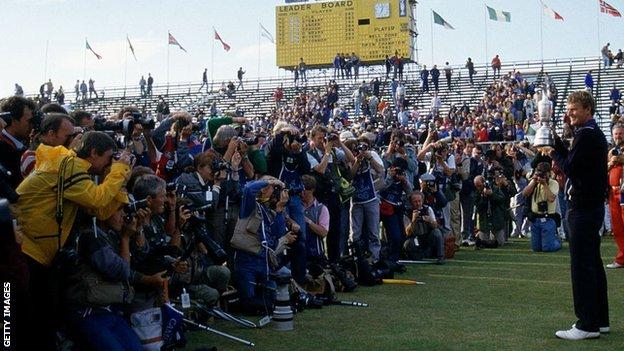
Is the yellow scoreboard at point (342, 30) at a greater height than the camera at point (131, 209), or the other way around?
the yellow scoreboard at point (342, 30)

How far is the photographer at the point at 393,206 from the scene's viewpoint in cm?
1295

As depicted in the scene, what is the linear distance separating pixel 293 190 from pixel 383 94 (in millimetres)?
36782

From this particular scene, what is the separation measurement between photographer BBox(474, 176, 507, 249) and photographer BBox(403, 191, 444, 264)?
296cm

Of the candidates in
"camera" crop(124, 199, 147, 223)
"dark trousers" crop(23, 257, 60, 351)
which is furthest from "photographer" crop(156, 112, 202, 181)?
"dark trousers" crop(23, 257, 60, 351)

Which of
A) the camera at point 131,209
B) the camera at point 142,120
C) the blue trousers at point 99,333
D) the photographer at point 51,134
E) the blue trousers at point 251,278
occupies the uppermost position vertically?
the camera at point 142,120

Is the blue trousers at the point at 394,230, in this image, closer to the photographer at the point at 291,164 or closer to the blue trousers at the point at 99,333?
the photographer at the point at 291,164

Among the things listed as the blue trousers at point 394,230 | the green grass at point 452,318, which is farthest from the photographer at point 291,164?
the blue trousers at point 394,230

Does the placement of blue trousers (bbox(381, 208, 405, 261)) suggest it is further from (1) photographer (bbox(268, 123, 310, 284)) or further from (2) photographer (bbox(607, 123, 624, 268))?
(2) photographer (bbox(607, 123, 624, 268))

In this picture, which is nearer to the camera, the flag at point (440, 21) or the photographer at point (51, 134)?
the photographer at point (51, 134)

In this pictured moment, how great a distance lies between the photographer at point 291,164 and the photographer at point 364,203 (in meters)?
1.80

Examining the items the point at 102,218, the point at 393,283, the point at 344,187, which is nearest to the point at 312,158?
the point at 344,187

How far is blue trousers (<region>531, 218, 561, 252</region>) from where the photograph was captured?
599 inches

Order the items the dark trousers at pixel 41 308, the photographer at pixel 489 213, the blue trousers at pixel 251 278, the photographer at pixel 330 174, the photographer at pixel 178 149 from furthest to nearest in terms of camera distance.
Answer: the photographer at pixel 489 213 → the photographer at pixel 330 174 → the photographer at pixel 178 149 → the blue trousers at pixel 251 278 → the dark trousers at pixel 41 308

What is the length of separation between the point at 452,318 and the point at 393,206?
16.2 feet
